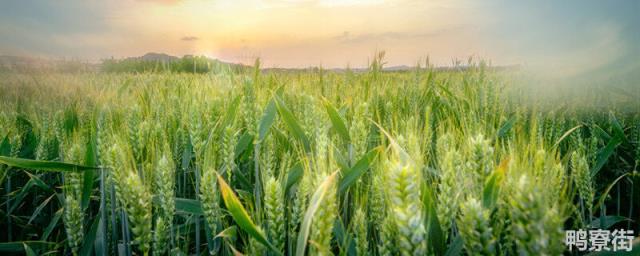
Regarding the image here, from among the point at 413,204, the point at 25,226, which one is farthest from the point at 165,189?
the point at 25,226

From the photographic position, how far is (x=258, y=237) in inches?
34.3

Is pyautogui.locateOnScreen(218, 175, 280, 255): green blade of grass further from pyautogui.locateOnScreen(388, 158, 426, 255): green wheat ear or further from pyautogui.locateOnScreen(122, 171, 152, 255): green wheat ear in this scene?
pyautogui.locateOnScreen(388, 158, 426, 255): green wheat ear

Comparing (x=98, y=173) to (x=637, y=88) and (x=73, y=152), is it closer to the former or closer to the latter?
(x=73, y=152)

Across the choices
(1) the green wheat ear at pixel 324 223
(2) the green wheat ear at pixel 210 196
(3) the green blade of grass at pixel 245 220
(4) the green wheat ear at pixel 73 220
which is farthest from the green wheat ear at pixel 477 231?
(4) the green wheat ear at pixel 73 220

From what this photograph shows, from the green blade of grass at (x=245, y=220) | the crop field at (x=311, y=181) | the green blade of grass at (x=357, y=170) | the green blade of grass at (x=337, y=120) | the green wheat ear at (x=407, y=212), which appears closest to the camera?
the green wheat ear at (x=407, y=212)

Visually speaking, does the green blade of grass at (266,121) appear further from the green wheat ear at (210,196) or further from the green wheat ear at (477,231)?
the green wheat ear at (477,231)

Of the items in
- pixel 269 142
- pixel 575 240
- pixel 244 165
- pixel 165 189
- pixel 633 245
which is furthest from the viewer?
pixel 244 165

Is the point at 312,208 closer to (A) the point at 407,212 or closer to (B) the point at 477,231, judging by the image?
(A) the point at 407,212

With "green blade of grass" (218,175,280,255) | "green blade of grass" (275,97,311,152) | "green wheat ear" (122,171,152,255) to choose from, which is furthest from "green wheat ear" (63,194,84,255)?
"green blade of grass" (275,97,311,152)

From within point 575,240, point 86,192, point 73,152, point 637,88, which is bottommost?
point 575,240

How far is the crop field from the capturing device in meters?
0.76

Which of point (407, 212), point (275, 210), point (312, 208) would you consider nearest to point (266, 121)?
point (275, 210)

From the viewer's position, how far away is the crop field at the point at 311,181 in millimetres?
759

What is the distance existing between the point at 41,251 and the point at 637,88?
397 centimetres
